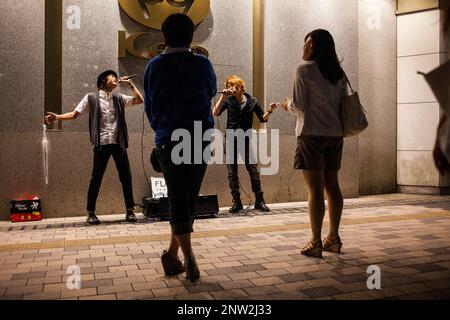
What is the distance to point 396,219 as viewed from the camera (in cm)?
638

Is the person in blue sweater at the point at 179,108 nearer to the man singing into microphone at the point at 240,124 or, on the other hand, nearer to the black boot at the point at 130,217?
the black boot at the point at 130,217

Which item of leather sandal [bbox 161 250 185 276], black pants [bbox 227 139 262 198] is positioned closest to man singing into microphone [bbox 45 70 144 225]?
black pants [bbox 227 139 262 198]

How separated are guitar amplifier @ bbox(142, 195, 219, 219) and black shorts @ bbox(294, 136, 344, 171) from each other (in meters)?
2.67

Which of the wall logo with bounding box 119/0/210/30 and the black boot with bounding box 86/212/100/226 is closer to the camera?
the black boot with bounding box 86/212/100/226

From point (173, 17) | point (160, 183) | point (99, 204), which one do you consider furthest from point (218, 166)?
point (173, 17)

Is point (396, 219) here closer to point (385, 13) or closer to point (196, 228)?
point (196, 228)

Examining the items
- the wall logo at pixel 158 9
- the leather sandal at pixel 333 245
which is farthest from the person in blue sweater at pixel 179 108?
the wall logo at pixel 158 9

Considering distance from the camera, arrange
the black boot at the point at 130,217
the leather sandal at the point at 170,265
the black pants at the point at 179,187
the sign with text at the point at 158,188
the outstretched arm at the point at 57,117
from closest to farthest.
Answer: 1. the black pants at the point at 179,187
2. the leather sandal at the point at 170,265
3. the outstretched arm at the point at 57,117
4. the black boot at the point at 130,217
5. the sign with text at the point at 158,188

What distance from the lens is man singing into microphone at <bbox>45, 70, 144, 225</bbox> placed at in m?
6.29

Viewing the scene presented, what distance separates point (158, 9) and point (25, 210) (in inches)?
142

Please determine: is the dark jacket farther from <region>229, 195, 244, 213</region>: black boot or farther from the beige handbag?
the beige handbag

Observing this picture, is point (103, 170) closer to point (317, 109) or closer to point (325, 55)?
point (317, 109)

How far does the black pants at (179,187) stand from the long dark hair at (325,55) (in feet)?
4.94

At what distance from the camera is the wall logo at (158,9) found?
716 centimetres
